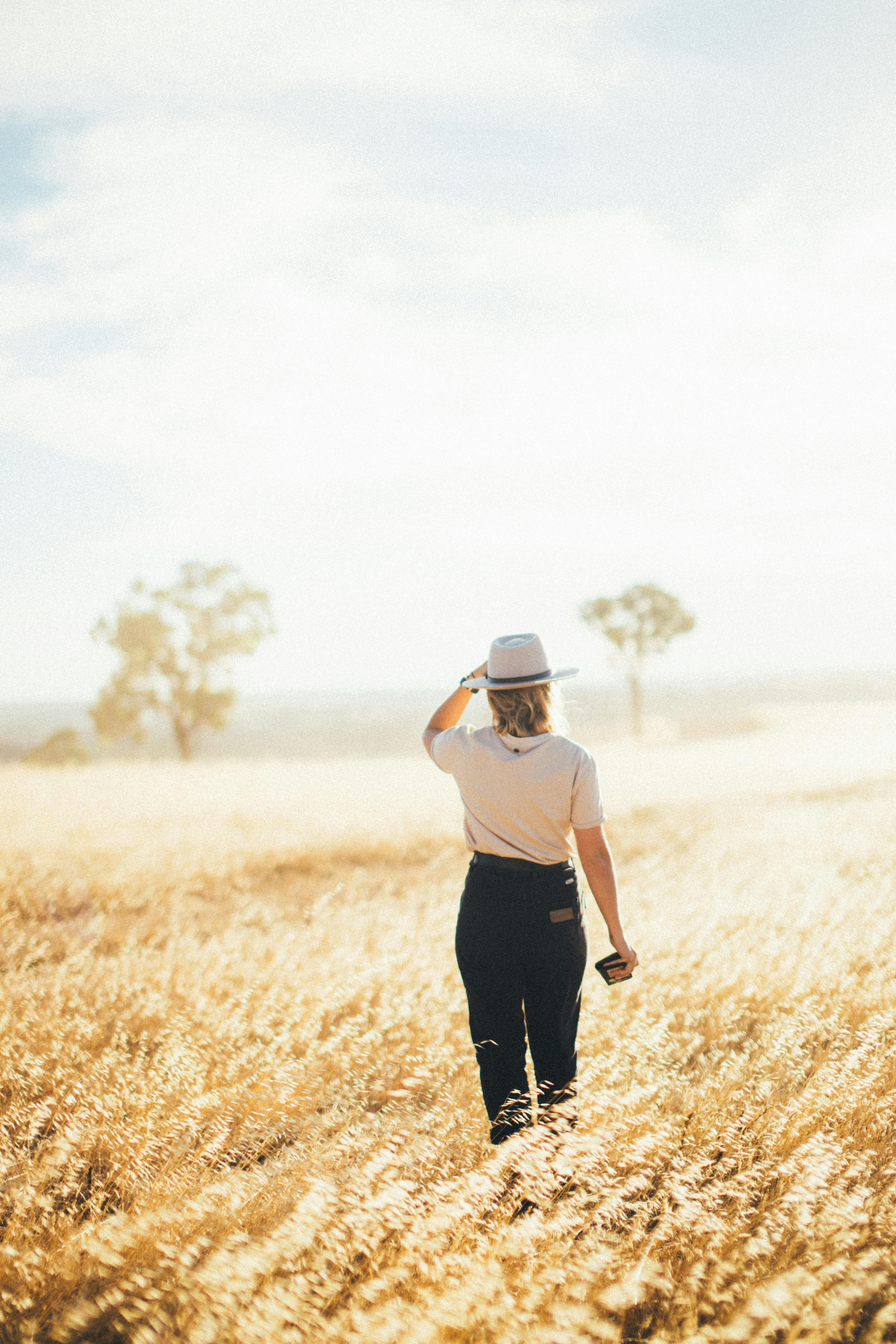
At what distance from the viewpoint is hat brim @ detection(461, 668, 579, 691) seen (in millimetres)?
3203

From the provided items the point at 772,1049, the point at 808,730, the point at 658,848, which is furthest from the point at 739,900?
the point at 808,730

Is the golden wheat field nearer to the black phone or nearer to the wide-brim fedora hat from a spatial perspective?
the black phone

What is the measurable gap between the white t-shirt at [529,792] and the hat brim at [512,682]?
0.22 metres

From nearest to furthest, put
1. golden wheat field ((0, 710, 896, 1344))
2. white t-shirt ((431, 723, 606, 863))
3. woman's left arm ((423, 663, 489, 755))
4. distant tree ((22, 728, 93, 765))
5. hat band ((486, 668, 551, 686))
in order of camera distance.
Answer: golden wheat field ((0, 710, 896, 1344)) → white t-shirt ((431, 723, 606, 863)) → hat band ((486, 668, 551, 686)) → woman's left arm ((423, 663, 489, 755)) → distant tree ((22, 728, 93, 765))

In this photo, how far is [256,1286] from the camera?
2.54 meters

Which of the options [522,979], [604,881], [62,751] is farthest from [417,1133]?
[62,751]

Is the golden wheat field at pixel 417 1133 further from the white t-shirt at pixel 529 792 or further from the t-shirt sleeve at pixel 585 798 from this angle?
the t-shirt sleeve at pixel 585 798

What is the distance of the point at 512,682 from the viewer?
10.6 feet

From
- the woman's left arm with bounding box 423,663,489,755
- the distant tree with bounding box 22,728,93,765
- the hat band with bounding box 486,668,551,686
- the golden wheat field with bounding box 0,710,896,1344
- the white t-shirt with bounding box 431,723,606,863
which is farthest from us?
the distant tree with bounding box 22,728,93,765

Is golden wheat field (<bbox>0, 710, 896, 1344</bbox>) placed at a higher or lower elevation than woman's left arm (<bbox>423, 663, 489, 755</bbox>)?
lower

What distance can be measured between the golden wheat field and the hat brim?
1936 millimetres

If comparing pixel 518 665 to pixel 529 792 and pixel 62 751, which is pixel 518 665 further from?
pixel 62 751

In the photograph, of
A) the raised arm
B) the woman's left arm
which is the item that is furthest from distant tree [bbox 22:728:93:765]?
the raised arm

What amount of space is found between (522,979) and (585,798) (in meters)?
0.87
